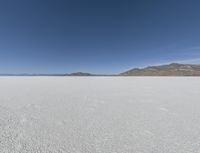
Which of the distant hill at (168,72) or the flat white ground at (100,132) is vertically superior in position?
the distant hill at (168,72)

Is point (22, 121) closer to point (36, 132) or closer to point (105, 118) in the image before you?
point (36, 132)

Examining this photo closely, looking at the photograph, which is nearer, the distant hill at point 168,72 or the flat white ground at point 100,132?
the flat white ground at point 100,132

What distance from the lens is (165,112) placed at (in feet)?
10.8

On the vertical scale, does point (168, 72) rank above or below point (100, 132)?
above

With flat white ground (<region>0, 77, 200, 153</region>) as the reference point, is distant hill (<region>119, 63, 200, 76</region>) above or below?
above

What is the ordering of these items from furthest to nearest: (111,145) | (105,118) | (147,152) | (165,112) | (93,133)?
(165,112) → (105,118) → (93,133) → (111,145) → (147,152)

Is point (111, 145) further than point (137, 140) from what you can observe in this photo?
No

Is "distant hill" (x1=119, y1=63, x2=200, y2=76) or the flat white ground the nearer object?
the flat white ground

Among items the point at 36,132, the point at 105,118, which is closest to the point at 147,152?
the point at 105,118

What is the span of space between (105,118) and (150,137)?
1.06 meters

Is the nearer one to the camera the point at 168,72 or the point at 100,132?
the point at 100,132

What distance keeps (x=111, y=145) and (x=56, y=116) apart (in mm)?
1610

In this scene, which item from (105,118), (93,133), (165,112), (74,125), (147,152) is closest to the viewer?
(147,152)

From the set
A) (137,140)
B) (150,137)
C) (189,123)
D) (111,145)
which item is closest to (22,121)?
(111,145)
